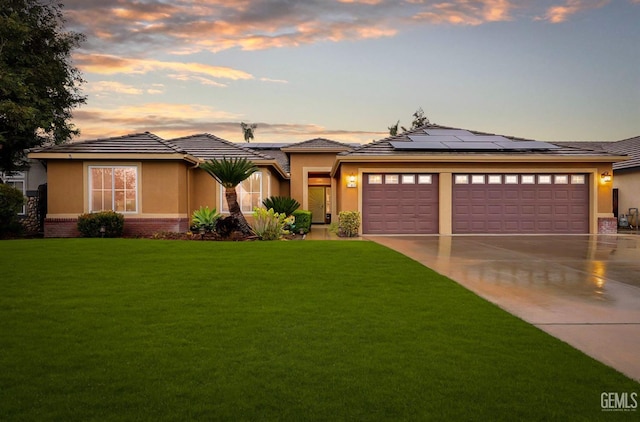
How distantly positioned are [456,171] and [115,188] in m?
13.9

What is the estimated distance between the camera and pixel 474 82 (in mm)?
23125

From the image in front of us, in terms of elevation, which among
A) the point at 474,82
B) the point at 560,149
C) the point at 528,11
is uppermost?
the point at 528,11

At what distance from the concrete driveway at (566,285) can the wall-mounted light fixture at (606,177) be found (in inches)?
256

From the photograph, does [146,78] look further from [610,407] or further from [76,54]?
[610,407]

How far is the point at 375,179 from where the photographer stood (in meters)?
20.2

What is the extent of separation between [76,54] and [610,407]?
24557mm

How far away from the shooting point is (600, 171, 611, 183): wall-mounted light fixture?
20406mm

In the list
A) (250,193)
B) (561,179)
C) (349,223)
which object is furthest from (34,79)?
(561,179)

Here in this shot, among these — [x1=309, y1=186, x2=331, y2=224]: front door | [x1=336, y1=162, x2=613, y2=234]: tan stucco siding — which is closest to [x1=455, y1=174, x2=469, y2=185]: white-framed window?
[x1=336, y1=162, x2=613, y2=234]: tan stucco siding

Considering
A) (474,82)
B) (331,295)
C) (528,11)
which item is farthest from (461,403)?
(474,82)

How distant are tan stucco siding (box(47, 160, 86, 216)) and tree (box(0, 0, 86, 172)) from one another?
2175mm

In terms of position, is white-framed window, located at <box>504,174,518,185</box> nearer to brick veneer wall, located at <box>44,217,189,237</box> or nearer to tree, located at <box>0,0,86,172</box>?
brick veneer wall, located at <box>44,217,189,237</box>

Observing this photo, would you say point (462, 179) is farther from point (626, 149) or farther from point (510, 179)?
point (626, 149)

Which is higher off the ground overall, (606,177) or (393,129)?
(393,129)
